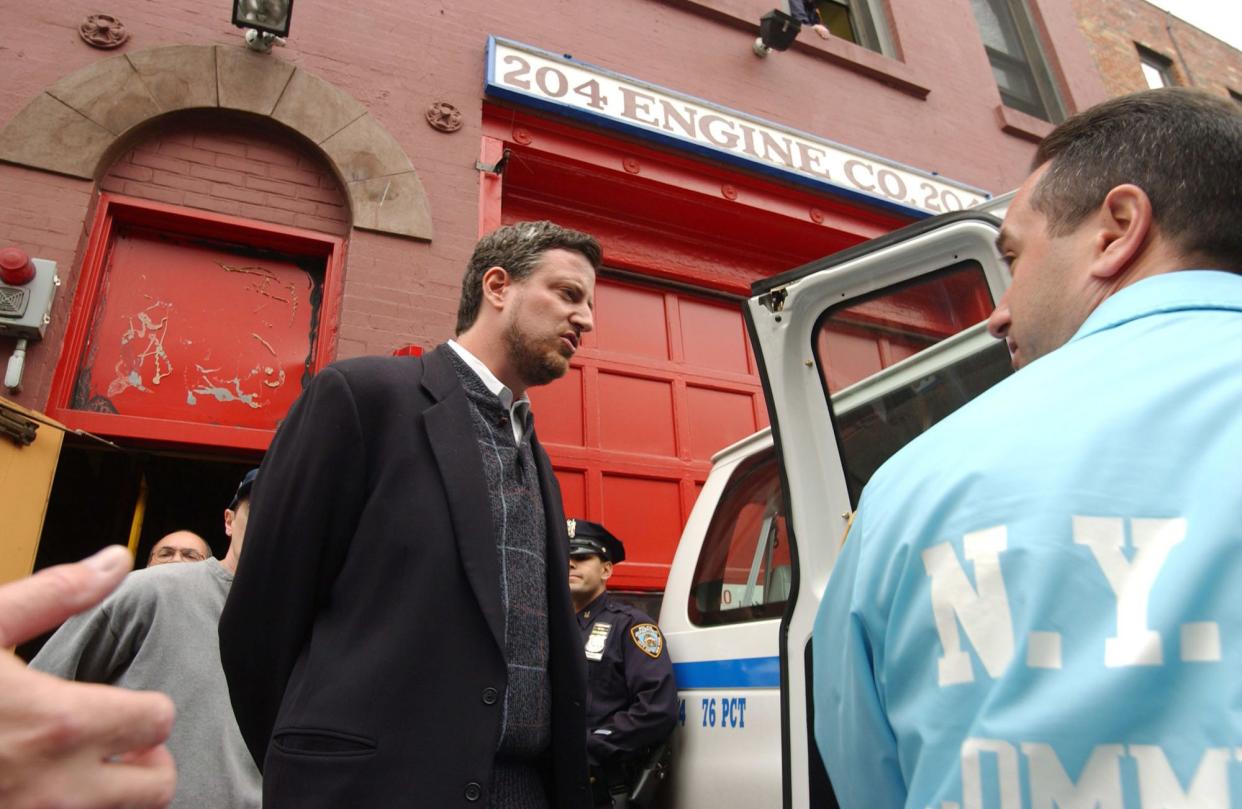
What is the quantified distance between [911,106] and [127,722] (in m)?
8.25

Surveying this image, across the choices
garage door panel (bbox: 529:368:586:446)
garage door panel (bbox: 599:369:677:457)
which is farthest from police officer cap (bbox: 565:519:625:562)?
garage door panel (bbox: 599:369:677:457)

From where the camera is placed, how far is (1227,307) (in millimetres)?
856

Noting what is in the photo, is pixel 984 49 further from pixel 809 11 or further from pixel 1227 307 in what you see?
pixel 1227 307

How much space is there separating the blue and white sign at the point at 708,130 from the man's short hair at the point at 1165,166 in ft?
15.8

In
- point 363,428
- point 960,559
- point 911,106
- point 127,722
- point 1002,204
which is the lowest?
point 127,722

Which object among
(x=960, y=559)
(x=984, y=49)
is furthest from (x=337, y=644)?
(x=984, y=49)

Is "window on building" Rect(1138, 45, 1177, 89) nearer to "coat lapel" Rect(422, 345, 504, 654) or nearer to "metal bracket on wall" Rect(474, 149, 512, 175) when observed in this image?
"metal bracket on wall" Rect(474, 149, 512, 175)

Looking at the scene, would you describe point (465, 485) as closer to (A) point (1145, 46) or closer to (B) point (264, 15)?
(B) point (264, 15)

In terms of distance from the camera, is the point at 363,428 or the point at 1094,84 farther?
the point at 1094,84

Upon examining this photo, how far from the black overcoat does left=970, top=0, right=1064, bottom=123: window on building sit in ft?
30.2

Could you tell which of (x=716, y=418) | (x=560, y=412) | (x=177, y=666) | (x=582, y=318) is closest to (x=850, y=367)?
(x=582, y=318)

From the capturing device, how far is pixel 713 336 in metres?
6.33

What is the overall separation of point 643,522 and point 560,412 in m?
0.94

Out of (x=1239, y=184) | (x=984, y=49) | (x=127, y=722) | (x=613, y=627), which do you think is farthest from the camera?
(x=984, y=49)
